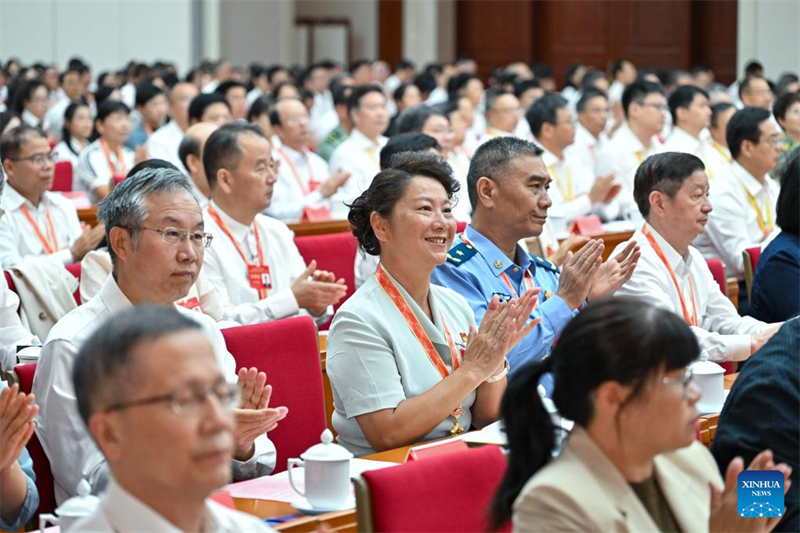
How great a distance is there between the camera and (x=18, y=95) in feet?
32.7

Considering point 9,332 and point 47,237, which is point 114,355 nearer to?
point 9,332

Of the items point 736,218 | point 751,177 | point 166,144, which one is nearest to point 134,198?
point 736,218

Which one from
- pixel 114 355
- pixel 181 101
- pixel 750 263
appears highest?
pixel 181 101

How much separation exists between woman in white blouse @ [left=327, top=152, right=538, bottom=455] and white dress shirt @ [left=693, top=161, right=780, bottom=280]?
8.54 ft

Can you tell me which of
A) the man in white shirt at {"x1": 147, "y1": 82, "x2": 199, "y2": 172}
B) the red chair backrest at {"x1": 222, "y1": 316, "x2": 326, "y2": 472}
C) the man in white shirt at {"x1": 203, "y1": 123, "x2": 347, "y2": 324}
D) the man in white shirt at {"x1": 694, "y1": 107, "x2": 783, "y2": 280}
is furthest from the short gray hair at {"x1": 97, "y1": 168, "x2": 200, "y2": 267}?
the man in white shirt at {"x1": 147, "y1": 82, "x2": 199, "y2": 172}

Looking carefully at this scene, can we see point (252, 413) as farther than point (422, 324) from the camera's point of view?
No

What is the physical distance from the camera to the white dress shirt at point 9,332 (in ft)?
10.9

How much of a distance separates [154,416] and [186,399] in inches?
1.9

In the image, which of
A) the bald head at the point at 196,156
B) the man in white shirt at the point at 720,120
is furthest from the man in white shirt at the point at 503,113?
the bald head at the point at 196,156

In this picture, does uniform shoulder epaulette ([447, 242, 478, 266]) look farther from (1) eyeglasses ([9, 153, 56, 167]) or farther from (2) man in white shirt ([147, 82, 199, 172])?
(2) man in white shirt ([147, 82, 199, 172])

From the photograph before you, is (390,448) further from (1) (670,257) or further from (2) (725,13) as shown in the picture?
(2) (725,13)

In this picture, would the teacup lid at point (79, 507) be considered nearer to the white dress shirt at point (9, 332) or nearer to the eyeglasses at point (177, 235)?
the eyeglasses at point (177, 235)

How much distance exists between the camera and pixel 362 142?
24.5ft

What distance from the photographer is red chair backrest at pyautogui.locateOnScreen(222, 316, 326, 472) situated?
2857 mm
